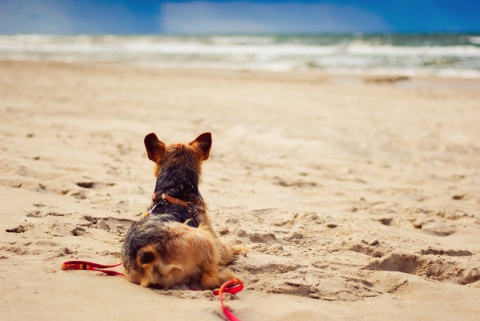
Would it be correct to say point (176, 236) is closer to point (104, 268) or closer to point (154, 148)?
point (104, 268)

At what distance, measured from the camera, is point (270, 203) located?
17.1 feet

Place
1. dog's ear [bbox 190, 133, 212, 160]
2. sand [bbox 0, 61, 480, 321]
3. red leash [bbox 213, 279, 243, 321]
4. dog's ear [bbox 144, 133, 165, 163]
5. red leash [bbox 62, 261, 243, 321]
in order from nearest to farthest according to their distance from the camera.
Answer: red leash [bbox 213, 279, 243, 321] → sand [bbox 0, 61, 480, 321] → red leash [bbox 62, 261, 243, 321] → dog's ear [bbox 144, 133, 165, 163] → dog's ear [bbox 190, 133, 212, 160]

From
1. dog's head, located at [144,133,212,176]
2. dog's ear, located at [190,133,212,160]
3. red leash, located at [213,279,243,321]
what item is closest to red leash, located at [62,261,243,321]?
red leash, located at [213,279,243,321]

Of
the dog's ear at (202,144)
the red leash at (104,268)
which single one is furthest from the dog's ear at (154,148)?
the red leash at (104,268)

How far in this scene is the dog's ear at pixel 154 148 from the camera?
368 cm

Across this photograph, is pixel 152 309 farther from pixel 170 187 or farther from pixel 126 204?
pixel 126 204

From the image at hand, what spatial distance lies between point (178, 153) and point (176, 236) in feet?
3.19

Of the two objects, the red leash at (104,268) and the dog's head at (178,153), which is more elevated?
the dog's head at (178,153)

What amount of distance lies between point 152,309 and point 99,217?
6.12 ft

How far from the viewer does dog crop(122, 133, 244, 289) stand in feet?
9.81

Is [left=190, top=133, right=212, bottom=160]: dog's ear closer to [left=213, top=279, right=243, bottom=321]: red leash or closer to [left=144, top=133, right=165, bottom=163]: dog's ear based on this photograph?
[left=144, top=133, right=165, bottom=163]: dog's ear

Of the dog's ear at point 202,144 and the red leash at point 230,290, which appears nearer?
the red leash at point 230,290

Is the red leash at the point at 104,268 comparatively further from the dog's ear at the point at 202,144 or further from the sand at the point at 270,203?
the dog's ear at the point at 202,144

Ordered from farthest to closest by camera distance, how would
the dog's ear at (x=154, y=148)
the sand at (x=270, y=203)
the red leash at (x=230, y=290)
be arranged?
the dog's ear at (x=154, y=148), the sand at (x=270, y=203), the red leash at (x=230, y=290)
